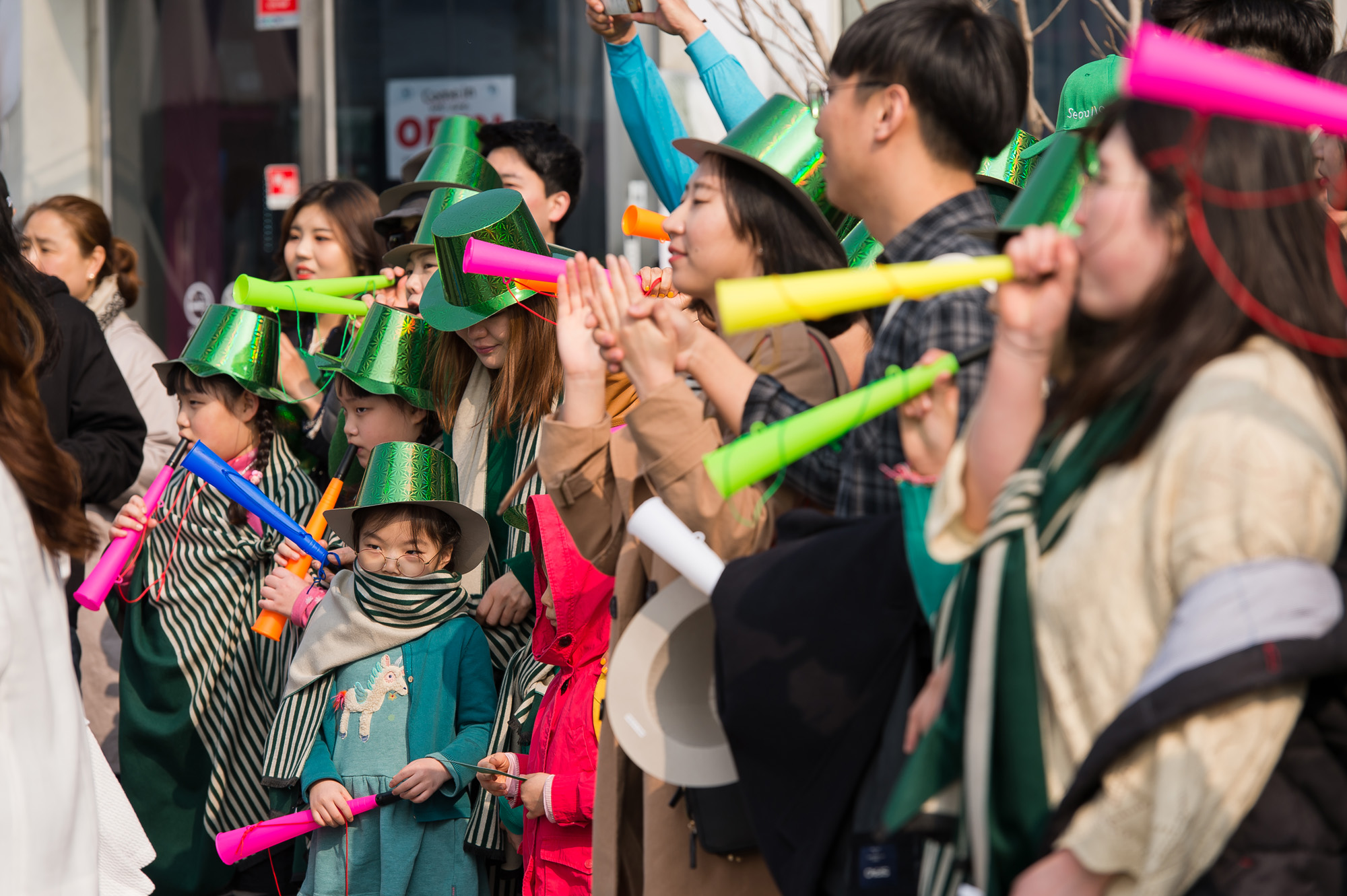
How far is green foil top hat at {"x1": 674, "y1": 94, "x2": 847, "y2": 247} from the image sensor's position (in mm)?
2285

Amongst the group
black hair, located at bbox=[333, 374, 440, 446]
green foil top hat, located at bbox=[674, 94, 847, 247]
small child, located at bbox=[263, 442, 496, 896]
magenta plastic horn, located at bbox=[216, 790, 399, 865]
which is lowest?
magenta plastic horn, located at bbox=[216, 790, 399, 865]

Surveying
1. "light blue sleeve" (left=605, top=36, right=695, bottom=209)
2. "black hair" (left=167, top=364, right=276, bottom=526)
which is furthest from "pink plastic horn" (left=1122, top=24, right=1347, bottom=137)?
"black hair" (left=167, top=364, right=276, bottom=526)

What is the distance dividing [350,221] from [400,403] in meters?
0.99

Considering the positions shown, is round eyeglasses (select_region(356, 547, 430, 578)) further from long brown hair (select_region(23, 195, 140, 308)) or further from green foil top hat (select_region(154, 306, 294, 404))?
long brown hair (select_region(23, 195, 140, 308))

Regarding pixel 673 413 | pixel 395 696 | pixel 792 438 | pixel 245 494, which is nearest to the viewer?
pixel 792 438

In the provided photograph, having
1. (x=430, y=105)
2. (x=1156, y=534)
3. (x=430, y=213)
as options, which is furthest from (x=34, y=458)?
(x=430, y=105)

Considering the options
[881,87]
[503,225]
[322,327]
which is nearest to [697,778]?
[881,87]

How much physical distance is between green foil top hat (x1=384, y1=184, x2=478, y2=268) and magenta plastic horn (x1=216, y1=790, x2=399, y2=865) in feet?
4.53

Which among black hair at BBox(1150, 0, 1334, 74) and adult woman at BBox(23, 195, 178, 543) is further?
adult woman at BBox(23, 195, 178, 543)

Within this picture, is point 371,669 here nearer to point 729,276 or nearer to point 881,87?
point 729,276

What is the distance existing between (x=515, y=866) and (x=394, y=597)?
2.09 ft

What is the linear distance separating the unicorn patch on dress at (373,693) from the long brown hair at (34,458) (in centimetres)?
104

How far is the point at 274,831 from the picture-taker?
2936 millimetres

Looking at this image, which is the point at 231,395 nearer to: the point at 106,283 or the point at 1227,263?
the point at 106,283
